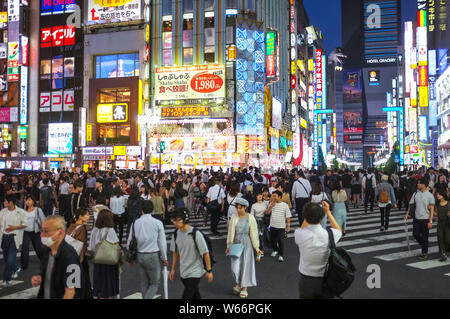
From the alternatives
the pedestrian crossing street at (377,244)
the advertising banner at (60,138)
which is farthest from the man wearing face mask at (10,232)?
the advertising banner at (60,138)

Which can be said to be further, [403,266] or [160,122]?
[160,122]

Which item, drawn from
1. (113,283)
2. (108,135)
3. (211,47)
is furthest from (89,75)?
(113,283)

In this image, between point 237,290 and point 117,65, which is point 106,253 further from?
point 117,65

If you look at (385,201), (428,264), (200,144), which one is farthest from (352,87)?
(428,264)

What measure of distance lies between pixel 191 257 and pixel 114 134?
41.9 metres

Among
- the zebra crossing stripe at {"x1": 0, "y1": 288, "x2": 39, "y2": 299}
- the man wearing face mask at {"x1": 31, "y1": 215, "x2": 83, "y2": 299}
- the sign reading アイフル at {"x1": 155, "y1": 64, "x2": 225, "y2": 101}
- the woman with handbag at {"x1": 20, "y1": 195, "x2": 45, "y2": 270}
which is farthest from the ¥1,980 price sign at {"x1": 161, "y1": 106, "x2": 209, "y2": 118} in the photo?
the man wearing face mask at {"x1": 31, "y1": 215, "x2": 83, "y2": 299}

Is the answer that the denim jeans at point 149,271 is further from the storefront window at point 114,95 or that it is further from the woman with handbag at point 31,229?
the storefront window at point 114,95

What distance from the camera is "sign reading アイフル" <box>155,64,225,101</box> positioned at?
133 ft

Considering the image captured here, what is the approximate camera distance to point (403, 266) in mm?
8438

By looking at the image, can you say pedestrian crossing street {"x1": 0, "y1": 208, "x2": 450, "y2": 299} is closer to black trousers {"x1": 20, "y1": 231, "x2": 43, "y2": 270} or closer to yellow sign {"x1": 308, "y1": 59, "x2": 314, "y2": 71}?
black trousers {"x1": 20, "y1": 231, "x2": 43, "y2": 270}

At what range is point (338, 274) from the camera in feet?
13.0
